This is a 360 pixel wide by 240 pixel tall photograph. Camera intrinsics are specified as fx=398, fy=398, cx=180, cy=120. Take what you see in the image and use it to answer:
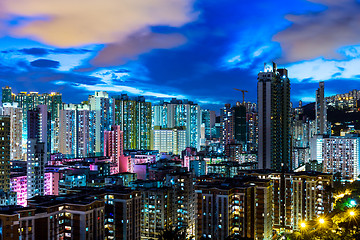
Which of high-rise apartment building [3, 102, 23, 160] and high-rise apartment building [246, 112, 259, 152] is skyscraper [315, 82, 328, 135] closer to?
high-rise apartment building [246, 112, 259, 152]

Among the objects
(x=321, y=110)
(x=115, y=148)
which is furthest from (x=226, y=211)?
(x=321, y=110)

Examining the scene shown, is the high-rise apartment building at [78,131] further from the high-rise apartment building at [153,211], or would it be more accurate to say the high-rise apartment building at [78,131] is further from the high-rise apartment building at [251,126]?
the high-rise apartment building at [153,211]

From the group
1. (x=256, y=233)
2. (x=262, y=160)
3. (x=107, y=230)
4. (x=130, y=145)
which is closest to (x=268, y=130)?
(x=262, y=160)

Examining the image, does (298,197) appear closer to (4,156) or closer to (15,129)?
(4,156)

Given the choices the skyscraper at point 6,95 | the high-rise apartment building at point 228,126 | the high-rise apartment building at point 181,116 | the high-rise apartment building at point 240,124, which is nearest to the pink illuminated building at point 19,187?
the skyscraper at point 6,95

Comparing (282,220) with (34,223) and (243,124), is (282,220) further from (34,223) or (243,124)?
(243,124)

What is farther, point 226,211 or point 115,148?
point 115,148

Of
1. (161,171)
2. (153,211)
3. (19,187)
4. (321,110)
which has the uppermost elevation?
(321,110)
